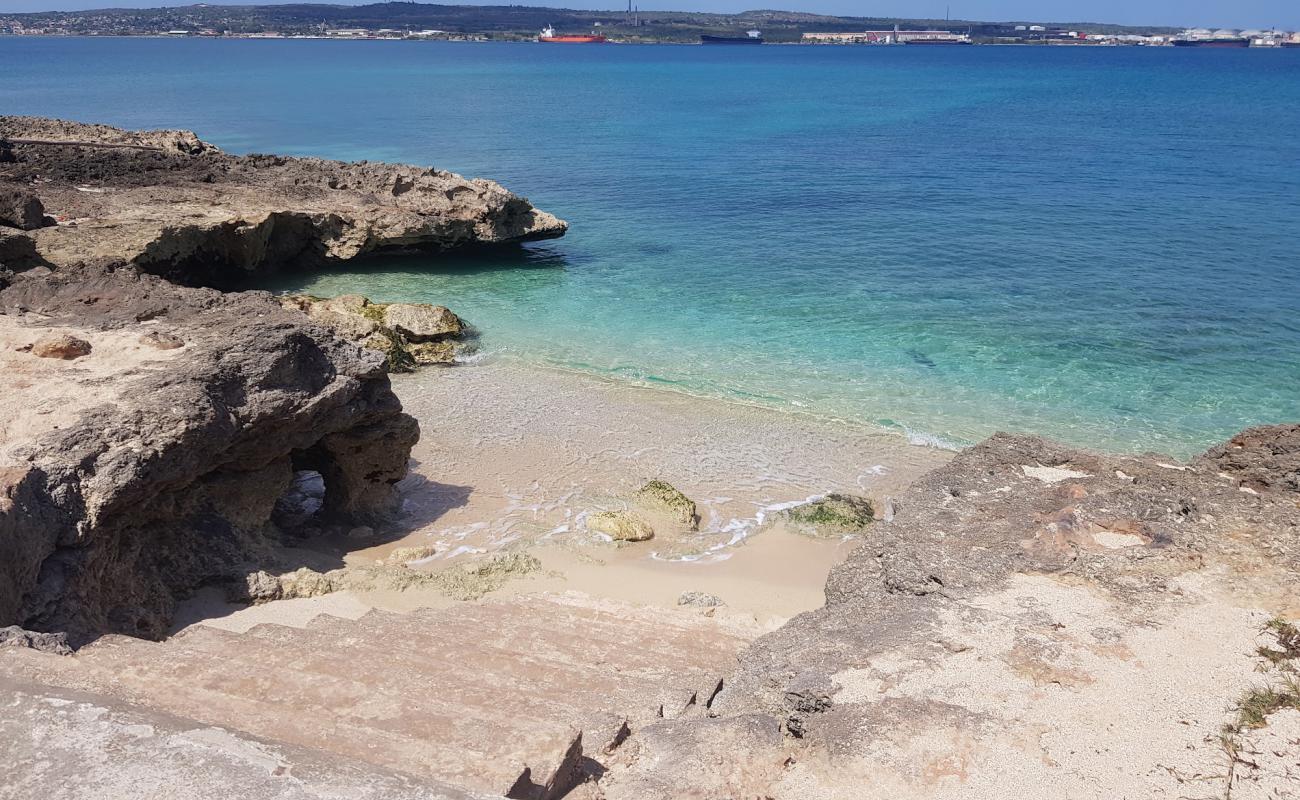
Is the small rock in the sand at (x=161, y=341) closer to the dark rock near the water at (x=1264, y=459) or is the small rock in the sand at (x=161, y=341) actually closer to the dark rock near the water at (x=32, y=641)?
the dark rock near the water at (x=32, y=641)

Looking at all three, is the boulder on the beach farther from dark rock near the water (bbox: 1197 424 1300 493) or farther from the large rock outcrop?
dark rock near the water (bbox: 1197 424 1300 493)

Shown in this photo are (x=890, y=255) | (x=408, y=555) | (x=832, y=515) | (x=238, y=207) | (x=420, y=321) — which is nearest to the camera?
(x=408, y=555)

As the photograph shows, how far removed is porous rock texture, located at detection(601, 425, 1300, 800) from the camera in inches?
209

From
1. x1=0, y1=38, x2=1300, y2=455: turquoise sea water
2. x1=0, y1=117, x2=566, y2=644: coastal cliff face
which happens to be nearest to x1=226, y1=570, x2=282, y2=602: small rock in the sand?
x1=0, y1=117, x2=566, y2=644: coastal cliff face

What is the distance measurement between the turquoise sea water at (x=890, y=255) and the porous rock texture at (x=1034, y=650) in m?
7.19

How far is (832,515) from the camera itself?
12.5 metres

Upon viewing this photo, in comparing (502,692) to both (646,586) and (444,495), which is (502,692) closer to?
(646,586)

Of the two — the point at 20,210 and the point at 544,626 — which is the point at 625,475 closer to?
the point at 544,626

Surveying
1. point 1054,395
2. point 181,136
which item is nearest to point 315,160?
point 181,136

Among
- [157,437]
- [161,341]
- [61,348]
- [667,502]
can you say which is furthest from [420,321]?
[157,437]

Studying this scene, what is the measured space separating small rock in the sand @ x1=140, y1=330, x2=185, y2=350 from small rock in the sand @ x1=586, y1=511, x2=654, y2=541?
4991 millimetres

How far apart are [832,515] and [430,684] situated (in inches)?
289

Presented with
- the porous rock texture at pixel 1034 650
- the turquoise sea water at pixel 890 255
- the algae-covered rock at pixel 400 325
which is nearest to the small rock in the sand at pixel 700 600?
the porous rock texture at pixel 1034 650

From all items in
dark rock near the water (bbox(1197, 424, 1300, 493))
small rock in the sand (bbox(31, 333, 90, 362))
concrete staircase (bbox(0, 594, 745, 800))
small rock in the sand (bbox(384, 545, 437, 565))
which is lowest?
small rock in the sand (bbox(384, 545, 437, 565))
